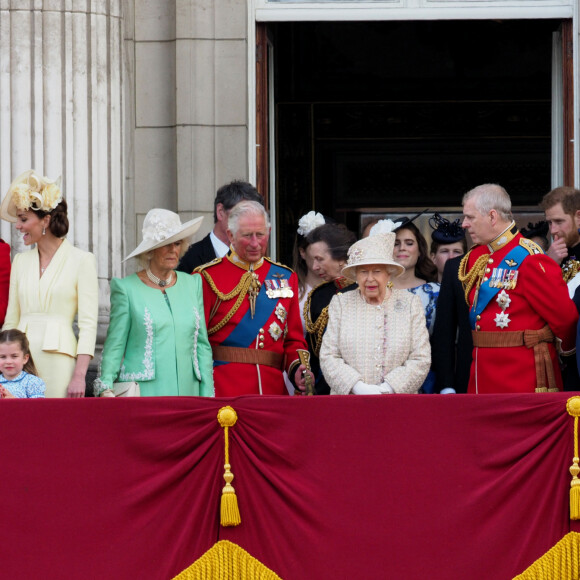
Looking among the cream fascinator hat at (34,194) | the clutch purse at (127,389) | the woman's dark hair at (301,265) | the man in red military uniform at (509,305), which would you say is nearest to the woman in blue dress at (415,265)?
the man in red military uniform at (509,305)

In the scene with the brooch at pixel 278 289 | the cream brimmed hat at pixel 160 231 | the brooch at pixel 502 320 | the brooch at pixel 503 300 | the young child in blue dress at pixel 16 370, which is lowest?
the young child in blue dress at pixel 16 370

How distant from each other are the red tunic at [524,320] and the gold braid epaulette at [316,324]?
0.82 metres

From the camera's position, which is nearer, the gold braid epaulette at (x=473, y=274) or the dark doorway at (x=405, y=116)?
the gold braid epaulette at (x=473, y=274)

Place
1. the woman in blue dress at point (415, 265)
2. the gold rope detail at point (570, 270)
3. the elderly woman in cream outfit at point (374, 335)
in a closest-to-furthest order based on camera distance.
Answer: the elderly woman in cream outfit at point (374, 335) → the gold rope detail at point (570, 270) → the woman in blue dress at point (415, 265)

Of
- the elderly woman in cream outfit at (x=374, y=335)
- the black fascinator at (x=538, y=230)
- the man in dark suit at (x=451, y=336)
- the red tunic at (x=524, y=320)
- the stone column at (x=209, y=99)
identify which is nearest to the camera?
the elderly woman in cream outfit at (x=374, y=335)

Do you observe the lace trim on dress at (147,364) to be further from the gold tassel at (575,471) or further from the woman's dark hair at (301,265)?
the gold tassel at (575,471)

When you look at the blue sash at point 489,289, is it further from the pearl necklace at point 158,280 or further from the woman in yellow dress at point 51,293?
the woman in yellow dress at point 51,293

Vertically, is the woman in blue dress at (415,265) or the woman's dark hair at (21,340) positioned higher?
the woman in blue dress at (415,265)

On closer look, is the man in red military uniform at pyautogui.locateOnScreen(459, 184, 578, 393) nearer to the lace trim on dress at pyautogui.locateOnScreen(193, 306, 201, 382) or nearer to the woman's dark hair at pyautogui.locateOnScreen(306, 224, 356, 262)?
the woman's dark hair at pyautogui.locateOnScreen(306, 224, 356, 262)

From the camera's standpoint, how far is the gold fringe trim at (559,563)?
22.8 ft

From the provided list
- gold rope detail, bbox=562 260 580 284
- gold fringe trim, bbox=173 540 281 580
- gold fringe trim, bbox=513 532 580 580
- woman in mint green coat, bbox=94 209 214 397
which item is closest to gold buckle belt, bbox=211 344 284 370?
woman in mint green coat, bbox=94 209 214 397

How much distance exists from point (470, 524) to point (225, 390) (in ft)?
5.40

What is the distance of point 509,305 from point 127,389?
198 cm

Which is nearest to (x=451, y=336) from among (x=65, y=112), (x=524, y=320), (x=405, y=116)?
(x=524, y=320)
